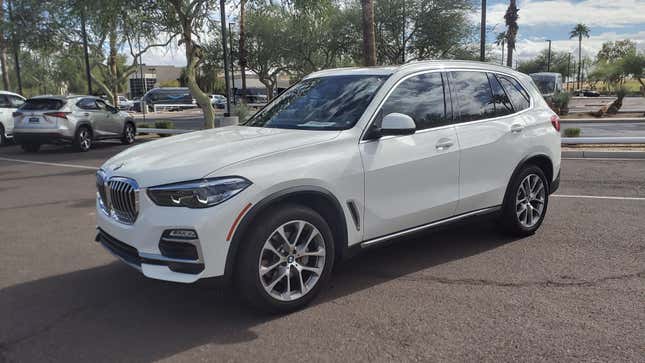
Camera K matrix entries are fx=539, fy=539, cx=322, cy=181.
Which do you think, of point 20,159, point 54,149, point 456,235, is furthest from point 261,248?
point 54,149

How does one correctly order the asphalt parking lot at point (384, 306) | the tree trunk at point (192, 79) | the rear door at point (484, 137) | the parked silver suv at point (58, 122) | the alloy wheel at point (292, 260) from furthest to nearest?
1. the tree trunk at point (192, 79)
2. the parked silver suv at point (58, 122)
3. the rear door at point (484, 137)
4. the alloy wheel at point (292, 260)
5. the asphalt parking lot at point (384, 306)

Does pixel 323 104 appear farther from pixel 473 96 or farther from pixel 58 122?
pixel 58 122

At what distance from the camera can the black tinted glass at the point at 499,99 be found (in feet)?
17.7

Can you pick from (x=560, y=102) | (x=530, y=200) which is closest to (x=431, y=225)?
(x=530, y=200)

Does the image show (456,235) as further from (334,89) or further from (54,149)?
(54,149)

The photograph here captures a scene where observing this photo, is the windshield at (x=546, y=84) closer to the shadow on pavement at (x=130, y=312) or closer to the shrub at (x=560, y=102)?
the shrub at (x=560, y=102)

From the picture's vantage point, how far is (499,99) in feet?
17.9

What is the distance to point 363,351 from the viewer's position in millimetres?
3357

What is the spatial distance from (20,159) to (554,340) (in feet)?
45.8

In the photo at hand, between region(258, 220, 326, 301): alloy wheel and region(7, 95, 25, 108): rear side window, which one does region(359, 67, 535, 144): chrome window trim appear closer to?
region(258, 220, 326, 301): alloy wheel

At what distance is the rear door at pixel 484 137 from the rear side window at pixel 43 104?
42.4ft

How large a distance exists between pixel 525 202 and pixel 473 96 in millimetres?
1306

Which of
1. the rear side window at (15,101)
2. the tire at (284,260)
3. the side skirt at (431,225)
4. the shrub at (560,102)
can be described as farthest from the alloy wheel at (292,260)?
the shrub at (560,102)

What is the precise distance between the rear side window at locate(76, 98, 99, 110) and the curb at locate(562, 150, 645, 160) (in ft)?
42.4
